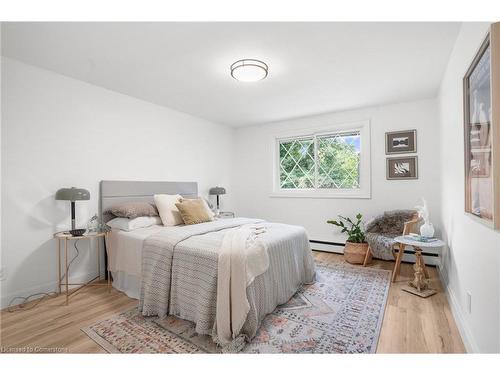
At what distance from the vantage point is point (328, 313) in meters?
2.17

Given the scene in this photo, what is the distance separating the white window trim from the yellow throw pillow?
1.97 m

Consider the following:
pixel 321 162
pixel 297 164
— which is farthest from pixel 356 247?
pixel 297 164

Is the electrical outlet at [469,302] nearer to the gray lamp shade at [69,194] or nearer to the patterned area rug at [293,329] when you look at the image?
the patterned area rug at [293,329]

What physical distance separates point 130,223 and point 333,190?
10.6ft

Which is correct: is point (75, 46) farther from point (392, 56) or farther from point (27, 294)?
point (392, 56)

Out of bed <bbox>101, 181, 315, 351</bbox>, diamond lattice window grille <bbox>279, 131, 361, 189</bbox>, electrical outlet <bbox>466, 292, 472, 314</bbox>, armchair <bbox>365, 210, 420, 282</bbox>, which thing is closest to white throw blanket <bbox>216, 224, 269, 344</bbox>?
bed <bbox>101, 181, 315, 351</bbox>

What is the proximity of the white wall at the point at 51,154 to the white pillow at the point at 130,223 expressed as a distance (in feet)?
1.20

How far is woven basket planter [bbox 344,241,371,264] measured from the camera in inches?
136

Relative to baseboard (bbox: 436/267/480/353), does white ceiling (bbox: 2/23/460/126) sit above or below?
above

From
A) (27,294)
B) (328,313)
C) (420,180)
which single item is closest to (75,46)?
(27,294)

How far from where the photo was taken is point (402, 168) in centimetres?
370

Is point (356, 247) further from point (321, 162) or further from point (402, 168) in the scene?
point (321, 162)

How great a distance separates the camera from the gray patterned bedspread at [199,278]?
1841mm

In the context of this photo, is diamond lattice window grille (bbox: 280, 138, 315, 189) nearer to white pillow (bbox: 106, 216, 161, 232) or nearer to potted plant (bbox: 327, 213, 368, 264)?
potted plant (bbox: 327, 213, 368, 264)
